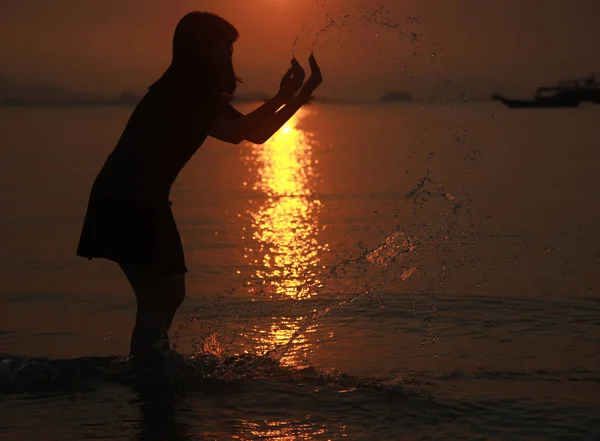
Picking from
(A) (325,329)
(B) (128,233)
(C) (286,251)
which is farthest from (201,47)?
(C) (286,251)

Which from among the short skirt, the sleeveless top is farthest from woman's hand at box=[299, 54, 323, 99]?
the short skirt

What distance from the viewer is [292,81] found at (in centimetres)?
546

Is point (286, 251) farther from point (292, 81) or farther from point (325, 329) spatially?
point (292, 81)

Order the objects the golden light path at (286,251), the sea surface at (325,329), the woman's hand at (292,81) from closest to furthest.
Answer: the woman's hand at (292,81) → the sea surface at (325,329) → the golden light path at (286,251)

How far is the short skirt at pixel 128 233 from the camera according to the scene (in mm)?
5621

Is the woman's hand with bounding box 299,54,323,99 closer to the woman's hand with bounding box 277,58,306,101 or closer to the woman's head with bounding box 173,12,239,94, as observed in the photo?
the woman's hand with bounding box 277,58,306,101

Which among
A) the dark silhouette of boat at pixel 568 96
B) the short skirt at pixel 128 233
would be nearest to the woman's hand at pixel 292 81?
the short skirt at pixel 128 233

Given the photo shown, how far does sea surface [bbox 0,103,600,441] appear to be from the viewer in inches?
222

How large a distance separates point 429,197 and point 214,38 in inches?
501

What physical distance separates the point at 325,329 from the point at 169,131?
106 inches

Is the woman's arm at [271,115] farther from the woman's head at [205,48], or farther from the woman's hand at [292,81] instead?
the woman's head at [205,48]

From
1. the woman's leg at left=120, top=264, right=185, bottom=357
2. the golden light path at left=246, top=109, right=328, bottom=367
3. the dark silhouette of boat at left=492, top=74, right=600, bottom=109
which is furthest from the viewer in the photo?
the dark silhouette of boat at left=492, top=74, right=600, bottom=109

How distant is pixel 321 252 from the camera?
1166 centimetres

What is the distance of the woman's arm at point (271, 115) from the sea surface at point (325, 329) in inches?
56.9
